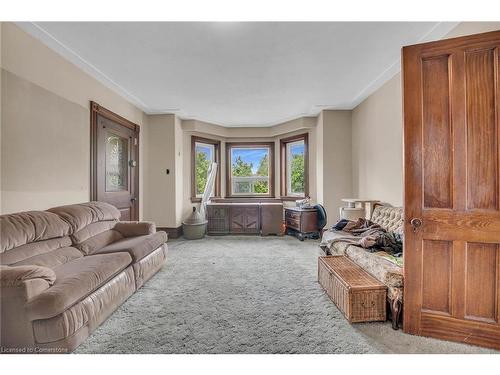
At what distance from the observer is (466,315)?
1751 millimetres

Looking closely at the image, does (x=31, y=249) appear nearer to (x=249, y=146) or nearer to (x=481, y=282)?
(x=481, y=282)

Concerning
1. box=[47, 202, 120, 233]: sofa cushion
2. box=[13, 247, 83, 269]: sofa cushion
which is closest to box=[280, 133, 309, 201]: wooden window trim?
box=[47, 202, 120, 233]: sofa cushion

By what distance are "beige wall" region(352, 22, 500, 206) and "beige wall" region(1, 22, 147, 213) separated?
14.1 ft

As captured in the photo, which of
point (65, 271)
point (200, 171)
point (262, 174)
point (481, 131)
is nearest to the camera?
A: point (481, 131)

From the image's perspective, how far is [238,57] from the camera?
2969mm

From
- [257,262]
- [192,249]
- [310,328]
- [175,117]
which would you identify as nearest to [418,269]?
[310,328]

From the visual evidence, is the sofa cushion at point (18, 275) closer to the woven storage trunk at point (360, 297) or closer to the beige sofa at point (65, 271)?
the beige sofa at point (65, 271)

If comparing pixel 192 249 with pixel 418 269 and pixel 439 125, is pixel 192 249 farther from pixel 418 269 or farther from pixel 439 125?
pixel 439 125

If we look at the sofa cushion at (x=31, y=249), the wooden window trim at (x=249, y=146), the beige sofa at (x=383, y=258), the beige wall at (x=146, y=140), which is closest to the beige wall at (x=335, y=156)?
the beige wall at (x=146, y=140)

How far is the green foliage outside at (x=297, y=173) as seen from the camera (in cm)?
604

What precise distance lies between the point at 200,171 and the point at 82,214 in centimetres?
360

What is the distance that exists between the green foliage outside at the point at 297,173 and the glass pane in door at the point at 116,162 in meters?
3.78

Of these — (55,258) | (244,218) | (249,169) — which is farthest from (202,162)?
(55,258)

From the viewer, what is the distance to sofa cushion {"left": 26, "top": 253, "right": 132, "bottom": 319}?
5.04 feet
